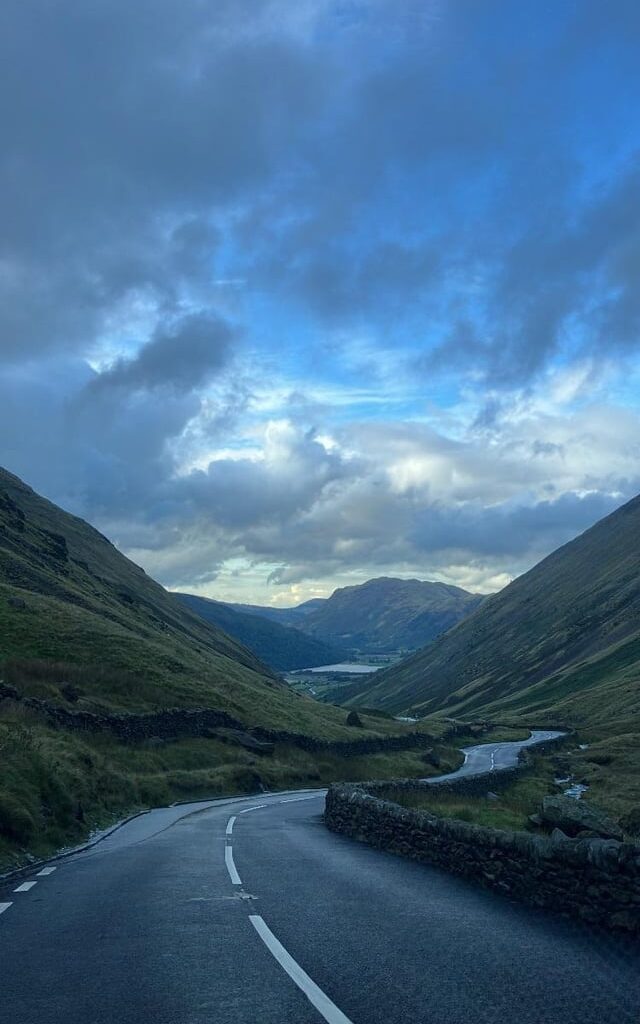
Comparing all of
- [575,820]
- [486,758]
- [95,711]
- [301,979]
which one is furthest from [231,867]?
[486,758]

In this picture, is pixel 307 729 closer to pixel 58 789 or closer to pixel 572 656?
pixel 58 789

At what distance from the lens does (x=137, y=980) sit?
884 cm

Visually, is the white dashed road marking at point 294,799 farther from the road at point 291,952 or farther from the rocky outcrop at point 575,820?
the road at point 291,952

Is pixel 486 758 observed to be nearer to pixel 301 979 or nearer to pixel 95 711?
pixel 95 711

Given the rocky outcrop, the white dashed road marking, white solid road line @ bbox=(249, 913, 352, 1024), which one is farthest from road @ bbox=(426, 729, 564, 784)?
white solid road line @ bbox=(249, 913, 352, 1024)

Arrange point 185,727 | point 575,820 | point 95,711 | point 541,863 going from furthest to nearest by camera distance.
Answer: point 185,727 → point 95,711 → point 575,820 → point 541,863

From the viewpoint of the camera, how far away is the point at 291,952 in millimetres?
9852

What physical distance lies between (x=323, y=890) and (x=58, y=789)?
10542 mm

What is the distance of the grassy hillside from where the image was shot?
851 inches

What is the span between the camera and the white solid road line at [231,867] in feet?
50.3

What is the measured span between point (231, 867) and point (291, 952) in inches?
309

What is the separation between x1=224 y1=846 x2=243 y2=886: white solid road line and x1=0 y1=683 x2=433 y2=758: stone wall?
21983 mm

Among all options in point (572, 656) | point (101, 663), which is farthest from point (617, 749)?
point (572, 656)

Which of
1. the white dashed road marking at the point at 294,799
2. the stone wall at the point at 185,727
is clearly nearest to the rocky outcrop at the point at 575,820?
the white dashed road marking at the point at 294,799
